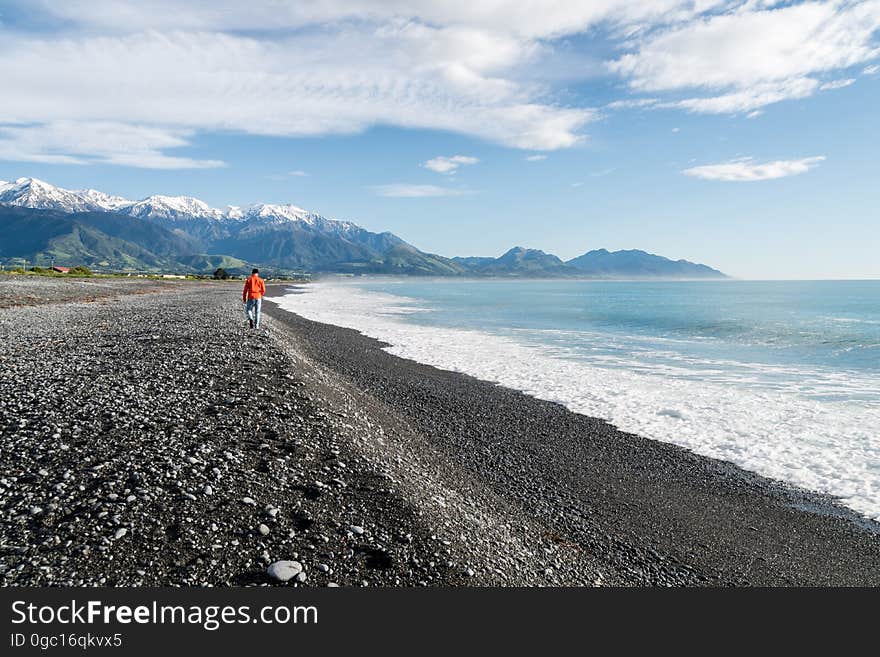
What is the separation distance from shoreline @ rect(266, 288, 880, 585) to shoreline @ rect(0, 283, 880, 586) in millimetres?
51

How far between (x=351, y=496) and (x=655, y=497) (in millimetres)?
6675

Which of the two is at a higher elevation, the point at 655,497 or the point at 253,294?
the point at 253,294

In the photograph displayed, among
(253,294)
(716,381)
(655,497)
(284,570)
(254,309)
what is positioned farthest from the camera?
(254,309)

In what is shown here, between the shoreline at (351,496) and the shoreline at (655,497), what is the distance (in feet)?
0.17

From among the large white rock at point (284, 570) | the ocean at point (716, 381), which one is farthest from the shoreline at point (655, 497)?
the large white rock at point (284, 570)

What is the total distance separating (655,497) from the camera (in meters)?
11.2

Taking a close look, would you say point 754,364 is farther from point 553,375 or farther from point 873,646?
point 873,646

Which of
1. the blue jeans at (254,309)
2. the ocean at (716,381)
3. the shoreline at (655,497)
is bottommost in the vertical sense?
the shoreline at (655,497)

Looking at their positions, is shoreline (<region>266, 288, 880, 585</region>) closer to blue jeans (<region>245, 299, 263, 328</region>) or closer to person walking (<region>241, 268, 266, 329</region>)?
person walking (<region>241, 268, 266, 329</region>)

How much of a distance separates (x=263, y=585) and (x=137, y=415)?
715 centimetres

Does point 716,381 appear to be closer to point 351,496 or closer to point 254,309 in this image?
point 351,496

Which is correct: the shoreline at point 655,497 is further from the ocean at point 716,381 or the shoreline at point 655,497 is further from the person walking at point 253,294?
the person walking at point 253,294

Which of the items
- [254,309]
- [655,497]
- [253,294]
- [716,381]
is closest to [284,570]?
[655,497]

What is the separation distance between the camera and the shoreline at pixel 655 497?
8859mm
